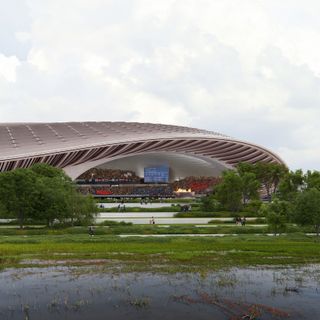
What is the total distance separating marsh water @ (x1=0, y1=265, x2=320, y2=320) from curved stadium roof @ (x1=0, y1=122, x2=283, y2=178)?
42575 millimetres

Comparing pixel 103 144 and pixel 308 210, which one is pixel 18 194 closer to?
pixel 308 210

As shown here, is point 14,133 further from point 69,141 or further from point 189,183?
point 189,183

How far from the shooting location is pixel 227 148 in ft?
260

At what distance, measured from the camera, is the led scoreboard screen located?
3342 inches

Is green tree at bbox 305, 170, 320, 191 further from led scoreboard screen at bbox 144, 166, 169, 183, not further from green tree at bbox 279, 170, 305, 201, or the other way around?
led scoreboard screen at bbox 144, 166, 169, 183

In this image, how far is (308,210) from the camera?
100 feet

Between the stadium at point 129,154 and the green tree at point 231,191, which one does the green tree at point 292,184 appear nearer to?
the green tree at point 231,191

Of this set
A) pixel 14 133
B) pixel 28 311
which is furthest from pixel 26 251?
pixel 14 133

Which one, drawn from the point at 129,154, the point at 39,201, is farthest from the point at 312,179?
the point at 129,154

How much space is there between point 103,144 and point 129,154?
26.2 ft

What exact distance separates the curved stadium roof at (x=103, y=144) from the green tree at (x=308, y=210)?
39.2 m

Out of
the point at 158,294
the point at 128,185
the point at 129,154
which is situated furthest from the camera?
the point at 128,185

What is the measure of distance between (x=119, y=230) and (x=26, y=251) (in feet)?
33.6

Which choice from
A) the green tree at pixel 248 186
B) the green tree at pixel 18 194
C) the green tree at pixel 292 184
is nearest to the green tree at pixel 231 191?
the green tree at pixel 248 186
